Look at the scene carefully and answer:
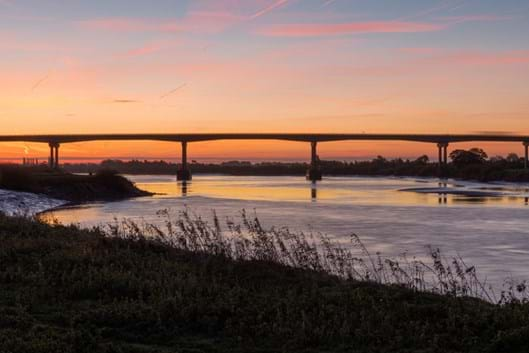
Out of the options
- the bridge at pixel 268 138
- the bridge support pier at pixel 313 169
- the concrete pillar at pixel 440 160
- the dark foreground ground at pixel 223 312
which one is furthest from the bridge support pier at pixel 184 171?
the dark foreground ground at pixel 223 312

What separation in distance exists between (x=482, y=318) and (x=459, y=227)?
22.3m

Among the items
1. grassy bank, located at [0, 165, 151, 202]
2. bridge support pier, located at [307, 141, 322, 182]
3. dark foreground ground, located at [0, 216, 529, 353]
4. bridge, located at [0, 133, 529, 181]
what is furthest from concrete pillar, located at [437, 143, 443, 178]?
dark foreground ground, located at [0, 216, 529, 353]

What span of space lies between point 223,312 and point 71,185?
5484 centimetres

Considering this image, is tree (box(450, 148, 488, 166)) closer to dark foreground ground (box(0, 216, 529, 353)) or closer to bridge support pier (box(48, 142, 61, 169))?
bridge support pier (box(48, 142, 61, 169))

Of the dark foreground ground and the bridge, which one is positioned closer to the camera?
the dark foreground ground

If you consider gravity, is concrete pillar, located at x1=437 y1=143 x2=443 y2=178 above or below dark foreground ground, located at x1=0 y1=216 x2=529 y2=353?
above

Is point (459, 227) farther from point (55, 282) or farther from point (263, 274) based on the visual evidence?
point (55, 282)

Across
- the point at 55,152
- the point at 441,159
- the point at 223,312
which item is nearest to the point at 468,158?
the point at 441,159

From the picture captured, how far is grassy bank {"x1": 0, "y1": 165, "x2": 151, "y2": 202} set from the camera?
56.9 m

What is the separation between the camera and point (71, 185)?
62.8m

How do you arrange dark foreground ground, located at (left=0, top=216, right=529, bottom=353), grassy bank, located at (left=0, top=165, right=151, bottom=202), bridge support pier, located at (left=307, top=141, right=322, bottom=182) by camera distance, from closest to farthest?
dark foreground ground, located at (left=0, top=216, right=529, bottom=353) → grassy bank, located at (left=0, top=165, right=151, bottom=202) → bridge support pier, located at (left=307, top=141, right=322, bottom=182)

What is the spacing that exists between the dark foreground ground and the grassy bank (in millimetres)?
44192

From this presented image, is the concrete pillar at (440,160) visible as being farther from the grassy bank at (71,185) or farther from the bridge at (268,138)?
the grassy bank at (71,185)

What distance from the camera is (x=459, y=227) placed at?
31.7m
